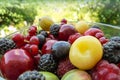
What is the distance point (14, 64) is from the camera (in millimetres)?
692

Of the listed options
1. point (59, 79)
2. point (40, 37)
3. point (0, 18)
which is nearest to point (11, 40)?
point (40, 37)

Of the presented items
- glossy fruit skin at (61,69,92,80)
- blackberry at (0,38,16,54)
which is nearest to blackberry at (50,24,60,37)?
blackberry at (0,38,16,54)

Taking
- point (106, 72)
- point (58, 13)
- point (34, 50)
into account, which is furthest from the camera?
point (58, 13)

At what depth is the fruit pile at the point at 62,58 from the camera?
623 mm

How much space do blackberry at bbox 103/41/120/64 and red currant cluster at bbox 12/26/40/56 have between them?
0.16 m

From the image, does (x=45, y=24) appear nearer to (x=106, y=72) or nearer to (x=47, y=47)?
(x=47, y=47)

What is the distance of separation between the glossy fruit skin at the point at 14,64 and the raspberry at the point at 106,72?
153 mm

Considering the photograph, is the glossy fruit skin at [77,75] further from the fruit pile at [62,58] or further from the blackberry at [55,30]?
the blackberry at [55,30]

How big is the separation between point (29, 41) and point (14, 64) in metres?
0.11

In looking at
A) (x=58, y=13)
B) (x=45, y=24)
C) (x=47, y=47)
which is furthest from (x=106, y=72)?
(x=58, y=13)

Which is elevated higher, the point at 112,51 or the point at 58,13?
the point at 112,51

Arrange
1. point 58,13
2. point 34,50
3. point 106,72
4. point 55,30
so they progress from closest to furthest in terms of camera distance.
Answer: point 106,72 → point 34,50 → point 55,30 → point 58,13

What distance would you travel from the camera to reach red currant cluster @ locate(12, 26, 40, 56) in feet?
2.40

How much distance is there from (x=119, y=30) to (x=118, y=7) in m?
1.79
